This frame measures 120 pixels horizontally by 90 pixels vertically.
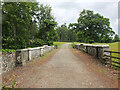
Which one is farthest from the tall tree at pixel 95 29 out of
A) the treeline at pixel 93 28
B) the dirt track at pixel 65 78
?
the dirt track at pixel 65 78

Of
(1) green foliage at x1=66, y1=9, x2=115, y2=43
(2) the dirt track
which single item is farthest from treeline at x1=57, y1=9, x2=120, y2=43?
(2) the dirt track

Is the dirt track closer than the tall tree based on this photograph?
Yes

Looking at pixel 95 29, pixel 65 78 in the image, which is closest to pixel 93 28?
pixel 95 29

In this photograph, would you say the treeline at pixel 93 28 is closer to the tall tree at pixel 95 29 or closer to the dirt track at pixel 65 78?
the tall tree at pixel 95 29

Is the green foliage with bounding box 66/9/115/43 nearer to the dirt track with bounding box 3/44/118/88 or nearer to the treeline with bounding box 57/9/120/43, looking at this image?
the treeline with bounding box 57/9/120/43

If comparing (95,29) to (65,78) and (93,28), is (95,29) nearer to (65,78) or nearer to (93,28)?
(93,28)

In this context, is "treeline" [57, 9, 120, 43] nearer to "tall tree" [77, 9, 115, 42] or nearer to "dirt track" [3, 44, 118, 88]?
"tall tree" [77, 9, 115, 42]

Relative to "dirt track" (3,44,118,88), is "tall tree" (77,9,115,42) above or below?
above

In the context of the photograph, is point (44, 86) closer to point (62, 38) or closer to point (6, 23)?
point (6, 23)

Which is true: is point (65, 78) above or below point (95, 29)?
below

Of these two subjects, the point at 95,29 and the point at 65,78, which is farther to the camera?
the point at 95,29

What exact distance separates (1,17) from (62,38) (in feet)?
262

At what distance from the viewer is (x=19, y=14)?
19.2 meters

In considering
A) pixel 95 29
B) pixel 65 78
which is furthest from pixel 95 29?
pixel 65 78
